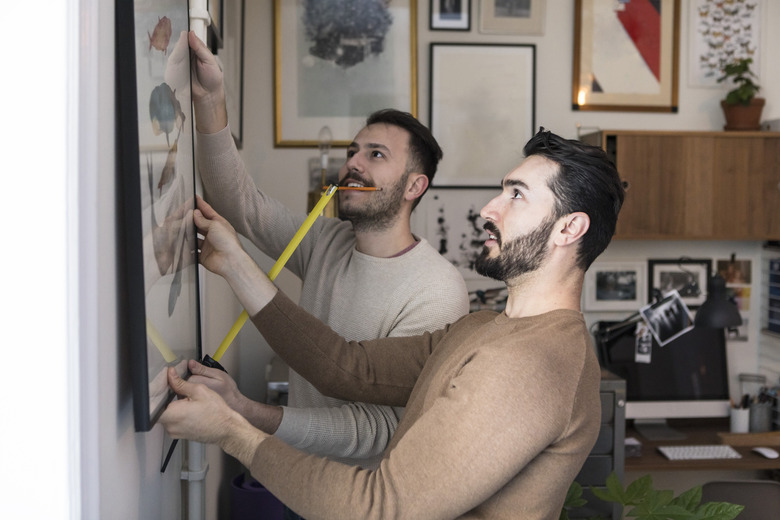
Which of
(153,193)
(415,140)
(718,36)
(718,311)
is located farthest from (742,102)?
(153,193)

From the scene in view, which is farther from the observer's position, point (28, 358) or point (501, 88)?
point (501, 88)

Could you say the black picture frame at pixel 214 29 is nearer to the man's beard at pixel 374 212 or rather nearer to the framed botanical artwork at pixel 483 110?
Result: the man's beard at pixel 374 212

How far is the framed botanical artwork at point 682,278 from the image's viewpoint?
3521 mm

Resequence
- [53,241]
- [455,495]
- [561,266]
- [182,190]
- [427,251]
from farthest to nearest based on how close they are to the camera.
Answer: [427,251]
[561,266]
[182,190]
[455,495]
[53,241]

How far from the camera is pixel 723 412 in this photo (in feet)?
11.3

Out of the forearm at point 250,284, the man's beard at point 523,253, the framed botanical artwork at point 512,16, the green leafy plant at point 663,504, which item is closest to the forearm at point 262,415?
the forearm at point 250,284

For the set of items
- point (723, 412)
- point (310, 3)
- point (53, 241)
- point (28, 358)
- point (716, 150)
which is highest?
point (310, 3)

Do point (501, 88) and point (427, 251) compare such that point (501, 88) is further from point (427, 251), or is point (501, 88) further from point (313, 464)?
point (313, 464)

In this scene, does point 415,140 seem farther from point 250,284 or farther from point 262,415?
point 262,415

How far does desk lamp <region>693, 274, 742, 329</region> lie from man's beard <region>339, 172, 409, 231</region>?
1.87m

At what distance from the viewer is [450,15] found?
3.29 meters

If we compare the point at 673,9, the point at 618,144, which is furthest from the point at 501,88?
the point at 673,9

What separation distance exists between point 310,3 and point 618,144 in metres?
1.43

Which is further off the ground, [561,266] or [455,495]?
[561,266]
